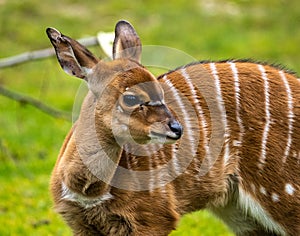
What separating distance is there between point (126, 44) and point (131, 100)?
1.72 feet

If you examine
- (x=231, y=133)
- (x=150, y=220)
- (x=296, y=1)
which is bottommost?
(x=296, y=1)

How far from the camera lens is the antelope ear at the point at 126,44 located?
195 inches

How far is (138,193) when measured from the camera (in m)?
4.94

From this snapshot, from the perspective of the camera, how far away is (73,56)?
185 inches

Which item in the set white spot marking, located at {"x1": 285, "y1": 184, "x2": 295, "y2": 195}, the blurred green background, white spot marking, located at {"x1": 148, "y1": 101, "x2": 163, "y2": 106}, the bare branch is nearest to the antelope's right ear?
white spot marking, located at {"x1": 148, "y1": 101, "x2": 163, "y2": 106}

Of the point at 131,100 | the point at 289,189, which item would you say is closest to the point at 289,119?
the point at 289,189

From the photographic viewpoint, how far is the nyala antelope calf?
473 cm

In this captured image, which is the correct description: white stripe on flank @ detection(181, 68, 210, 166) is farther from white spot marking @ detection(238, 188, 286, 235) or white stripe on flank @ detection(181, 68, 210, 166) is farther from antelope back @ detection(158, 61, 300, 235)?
white spot marking @ detection(238, 188, 286, 235)

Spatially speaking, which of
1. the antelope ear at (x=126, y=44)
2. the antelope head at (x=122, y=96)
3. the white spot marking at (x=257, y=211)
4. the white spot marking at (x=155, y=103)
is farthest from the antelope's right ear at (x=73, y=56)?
the white spot marking at (x=257, y=211)

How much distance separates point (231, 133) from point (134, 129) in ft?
2.52

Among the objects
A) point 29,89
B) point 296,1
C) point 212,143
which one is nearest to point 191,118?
point 212,143

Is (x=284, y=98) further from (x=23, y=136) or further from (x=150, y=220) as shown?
(x=23, y=136)

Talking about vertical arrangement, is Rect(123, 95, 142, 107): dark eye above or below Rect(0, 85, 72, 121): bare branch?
above

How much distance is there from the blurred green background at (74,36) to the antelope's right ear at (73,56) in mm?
2952
